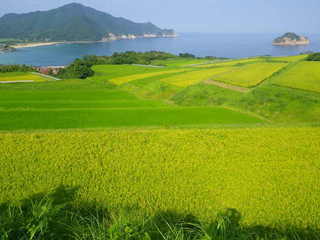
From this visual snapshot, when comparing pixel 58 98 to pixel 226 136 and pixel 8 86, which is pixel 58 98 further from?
pixel 226 136

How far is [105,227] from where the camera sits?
3.75m

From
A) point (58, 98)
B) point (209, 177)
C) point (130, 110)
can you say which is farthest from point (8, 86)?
point (209, 177)

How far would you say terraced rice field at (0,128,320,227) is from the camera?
5.22 metres

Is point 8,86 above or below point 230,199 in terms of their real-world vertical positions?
above

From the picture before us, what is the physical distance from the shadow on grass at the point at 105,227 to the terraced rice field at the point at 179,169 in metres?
0.23

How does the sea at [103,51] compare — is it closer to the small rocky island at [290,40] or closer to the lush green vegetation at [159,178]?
the small rocky island at [290,40]

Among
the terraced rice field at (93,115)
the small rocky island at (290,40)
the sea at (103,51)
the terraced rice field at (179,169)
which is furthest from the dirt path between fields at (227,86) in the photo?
the small rocky island at (290,40)

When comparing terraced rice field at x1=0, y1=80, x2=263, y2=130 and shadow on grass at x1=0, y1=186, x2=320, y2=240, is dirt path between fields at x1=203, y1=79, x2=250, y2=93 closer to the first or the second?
terraced rice field at x1=0, y1=80, x2=263, y2=130

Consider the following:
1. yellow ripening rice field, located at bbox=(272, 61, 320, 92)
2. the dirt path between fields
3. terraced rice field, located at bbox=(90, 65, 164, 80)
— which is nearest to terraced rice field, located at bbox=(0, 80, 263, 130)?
the dirt path between fields

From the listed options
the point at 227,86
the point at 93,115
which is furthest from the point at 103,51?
the point at 93,115

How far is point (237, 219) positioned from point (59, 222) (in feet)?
11.0

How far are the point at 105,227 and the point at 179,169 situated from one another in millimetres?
2995

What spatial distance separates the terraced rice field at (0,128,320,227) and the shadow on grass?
0.23m

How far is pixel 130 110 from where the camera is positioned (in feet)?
42.1
